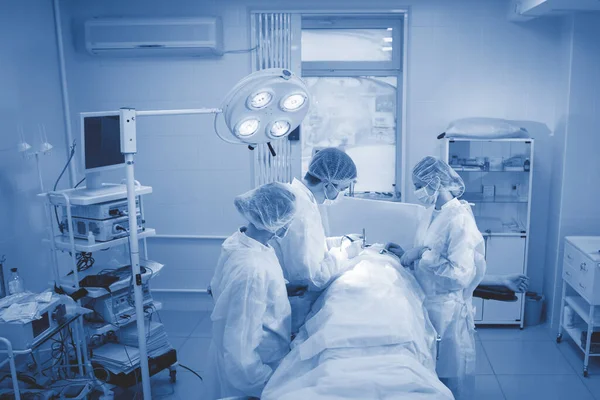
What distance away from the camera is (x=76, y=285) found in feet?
9.02

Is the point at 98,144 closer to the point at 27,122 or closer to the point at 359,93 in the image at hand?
the point at 27,122

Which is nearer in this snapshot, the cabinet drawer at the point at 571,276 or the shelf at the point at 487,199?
the cabinet drawer at the point at 571,276

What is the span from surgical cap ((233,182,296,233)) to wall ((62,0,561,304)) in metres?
1.96

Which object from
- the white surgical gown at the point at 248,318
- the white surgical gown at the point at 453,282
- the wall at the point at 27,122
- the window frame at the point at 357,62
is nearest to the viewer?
the white surgical gown at the point at 248,318

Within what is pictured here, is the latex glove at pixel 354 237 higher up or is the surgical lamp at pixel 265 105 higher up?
the surgical lamp at pixel 265 105

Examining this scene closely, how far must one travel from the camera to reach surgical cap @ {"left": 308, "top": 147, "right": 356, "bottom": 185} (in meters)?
2.70

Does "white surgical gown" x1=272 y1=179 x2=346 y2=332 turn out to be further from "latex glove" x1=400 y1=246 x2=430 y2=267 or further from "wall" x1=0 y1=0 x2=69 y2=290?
"wall" x1=0 y1=0 x2=69 y2=290

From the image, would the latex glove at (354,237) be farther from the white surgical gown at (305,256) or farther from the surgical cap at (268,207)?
the surgical cap at (268,207)

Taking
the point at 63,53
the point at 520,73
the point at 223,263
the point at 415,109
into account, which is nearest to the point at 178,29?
the point at 63,53

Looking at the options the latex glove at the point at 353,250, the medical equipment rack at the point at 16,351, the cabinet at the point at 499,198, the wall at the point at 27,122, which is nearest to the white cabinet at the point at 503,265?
the cabinet at the point at 499,198

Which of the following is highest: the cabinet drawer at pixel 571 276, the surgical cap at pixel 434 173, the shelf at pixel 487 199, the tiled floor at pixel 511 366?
the surgical cap at pixel 434 173

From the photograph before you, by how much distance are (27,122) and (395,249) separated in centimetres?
282

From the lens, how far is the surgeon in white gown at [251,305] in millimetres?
1932

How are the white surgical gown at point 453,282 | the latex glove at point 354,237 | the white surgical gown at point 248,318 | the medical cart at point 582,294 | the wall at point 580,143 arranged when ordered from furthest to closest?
1. the wall at point 580,143
2. the medical cart at point 582,294
3. the latex glove at point 354,237
4. the white surgical gown at point 453,282
5. the white surgical gown at point 248,318
